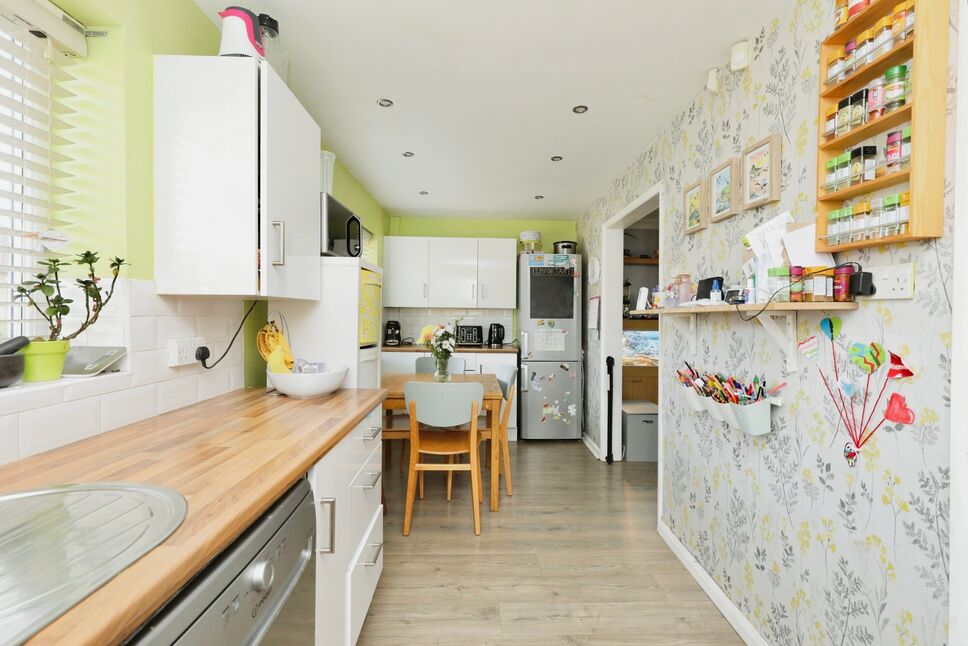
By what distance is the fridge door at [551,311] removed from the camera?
14.0ft

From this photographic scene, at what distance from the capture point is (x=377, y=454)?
5.84ft

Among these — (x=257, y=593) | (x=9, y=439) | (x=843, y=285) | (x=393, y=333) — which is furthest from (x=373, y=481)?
(x=393, y=333)

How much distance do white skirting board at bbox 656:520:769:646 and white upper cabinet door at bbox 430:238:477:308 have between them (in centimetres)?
293

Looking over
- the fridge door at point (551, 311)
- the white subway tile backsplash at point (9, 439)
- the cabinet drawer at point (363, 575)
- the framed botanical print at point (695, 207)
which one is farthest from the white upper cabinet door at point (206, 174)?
the fridge door at point (551, 311)

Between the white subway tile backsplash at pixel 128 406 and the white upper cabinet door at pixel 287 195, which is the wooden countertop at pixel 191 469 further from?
the white upper cabinet door at pixel 287 195

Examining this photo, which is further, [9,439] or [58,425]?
A: [58,425]

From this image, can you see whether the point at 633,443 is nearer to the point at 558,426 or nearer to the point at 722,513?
the point at 558,426

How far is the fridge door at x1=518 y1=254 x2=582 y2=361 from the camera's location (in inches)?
168

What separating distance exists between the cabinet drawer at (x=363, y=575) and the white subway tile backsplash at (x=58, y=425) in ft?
2.80

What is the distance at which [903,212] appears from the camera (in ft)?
3.26

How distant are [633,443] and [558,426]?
803mm

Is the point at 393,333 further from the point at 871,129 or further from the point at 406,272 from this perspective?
the point at 871,129

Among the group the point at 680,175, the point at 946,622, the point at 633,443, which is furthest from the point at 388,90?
the point at 633,443

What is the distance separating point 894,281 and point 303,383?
1.88 meters
